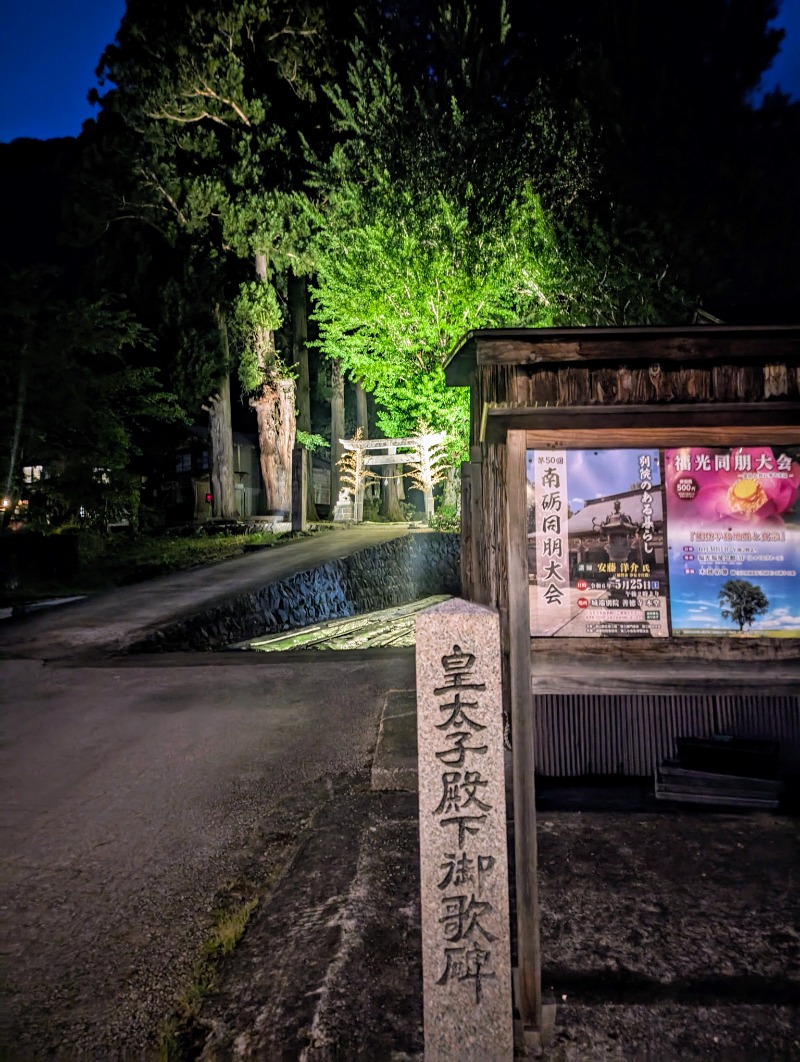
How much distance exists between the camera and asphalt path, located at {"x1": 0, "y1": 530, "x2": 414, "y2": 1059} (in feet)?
9.62

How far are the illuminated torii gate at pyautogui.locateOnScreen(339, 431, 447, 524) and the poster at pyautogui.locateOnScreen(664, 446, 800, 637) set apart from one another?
55.3 feet

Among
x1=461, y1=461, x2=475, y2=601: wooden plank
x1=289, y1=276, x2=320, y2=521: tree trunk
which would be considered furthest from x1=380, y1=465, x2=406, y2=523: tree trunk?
x1=461, y1=461, x2=475, y2=601: wooden plank

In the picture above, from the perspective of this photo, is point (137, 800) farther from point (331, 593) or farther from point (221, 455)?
point (221, 455)

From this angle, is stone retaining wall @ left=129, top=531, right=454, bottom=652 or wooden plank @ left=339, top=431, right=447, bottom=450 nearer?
stone retaining wall @ left=129, top=531, right=454, bottom=652

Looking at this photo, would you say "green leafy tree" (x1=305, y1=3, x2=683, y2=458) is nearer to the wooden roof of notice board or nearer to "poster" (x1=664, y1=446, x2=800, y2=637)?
"poster" (x1=664, y1=446, x2=800, y2=637)

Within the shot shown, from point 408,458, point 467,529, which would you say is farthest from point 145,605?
point 408,458

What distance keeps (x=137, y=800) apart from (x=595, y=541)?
3.86m

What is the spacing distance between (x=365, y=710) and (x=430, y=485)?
15.9 metres

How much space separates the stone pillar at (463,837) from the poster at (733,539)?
7.57 feet

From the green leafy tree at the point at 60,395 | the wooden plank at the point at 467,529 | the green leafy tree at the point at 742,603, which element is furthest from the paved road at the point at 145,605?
the green leafy tree at the point at 742,603

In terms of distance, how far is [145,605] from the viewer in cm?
1232

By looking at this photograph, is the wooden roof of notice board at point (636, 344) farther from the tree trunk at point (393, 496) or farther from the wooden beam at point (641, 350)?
the tree trunk at point (393, 496)

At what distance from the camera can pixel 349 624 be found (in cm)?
1377

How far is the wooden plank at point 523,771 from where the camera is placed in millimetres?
2549
